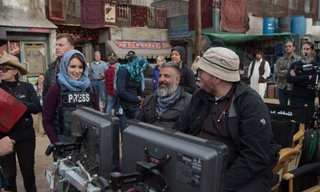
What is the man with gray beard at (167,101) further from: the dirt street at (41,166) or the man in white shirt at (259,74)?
the man in white shirt at (259,74)

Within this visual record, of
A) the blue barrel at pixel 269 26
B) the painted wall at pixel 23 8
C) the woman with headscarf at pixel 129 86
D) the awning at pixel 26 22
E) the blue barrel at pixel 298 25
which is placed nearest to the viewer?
the woman with headscarf at pixel 129 86

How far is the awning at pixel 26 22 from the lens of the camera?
440 inches

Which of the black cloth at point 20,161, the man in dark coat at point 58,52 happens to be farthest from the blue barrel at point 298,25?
the black cloth at point 20,161

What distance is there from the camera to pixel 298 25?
17344 millimetres

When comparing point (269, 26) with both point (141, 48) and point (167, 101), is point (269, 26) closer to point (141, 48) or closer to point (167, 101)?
point (141, 48)

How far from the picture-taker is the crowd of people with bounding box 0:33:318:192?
2000mm

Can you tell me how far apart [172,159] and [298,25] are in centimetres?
1763

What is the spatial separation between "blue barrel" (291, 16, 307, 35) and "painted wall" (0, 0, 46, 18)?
453 inches

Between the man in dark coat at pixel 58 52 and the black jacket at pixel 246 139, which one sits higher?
the man in dark coat at pixel 58 52

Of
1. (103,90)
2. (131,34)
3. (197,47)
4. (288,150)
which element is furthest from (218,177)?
(131,34)

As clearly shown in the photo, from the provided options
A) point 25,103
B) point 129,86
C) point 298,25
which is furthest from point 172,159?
point 298,25

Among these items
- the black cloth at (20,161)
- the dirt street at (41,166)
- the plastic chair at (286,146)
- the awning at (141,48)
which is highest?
the awning at (141,48)

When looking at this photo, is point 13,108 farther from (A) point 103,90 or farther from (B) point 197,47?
(B) point 197,47

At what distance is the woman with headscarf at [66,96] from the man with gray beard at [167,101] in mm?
513
